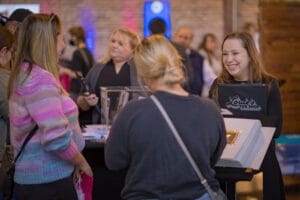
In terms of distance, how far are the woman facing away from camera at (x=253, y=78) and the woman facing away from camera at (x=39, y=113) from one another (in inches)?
38.1

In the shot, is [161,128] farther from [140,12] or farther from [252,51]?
[140,12]

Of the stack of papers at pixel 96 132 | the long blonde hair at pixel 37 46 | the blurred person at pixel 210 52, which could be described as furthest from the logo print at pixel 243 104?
the blurred person at pixel 210 52

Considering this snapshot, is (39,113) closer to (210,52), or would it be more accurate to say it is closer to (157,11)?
(210,52)

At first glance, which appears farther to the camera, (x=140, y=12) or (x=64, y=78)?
(x=140, y=12)

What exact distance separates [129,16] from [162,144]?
281 inches

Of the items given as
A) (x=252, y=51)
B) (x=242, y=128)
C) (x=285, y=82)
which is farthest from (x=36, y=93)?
(x=285, y=82)

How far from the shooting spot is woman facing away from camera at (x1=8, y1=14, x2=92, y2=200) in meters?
2.50

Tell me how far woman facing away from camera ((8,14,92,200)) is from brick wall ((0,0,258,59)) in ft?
20.9

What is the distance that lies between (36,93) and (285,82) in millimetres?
4090

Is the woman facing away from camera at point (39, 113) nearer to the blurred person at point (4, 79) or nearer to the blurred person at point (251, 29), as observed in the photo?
the blurred person at point (4, 79)

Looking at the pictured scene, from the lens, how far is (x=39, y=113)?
8.12 ft

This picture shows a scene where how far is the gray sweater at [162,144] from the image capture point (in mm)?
2166

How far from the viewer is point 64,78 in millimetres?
7723

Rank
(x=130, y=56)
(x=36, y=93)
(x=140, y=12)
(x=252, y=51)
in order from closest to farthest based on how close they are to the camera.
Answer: (x=36, y=93), (x=252, y=51), (x=130, y=56), (x=140, y=12)
